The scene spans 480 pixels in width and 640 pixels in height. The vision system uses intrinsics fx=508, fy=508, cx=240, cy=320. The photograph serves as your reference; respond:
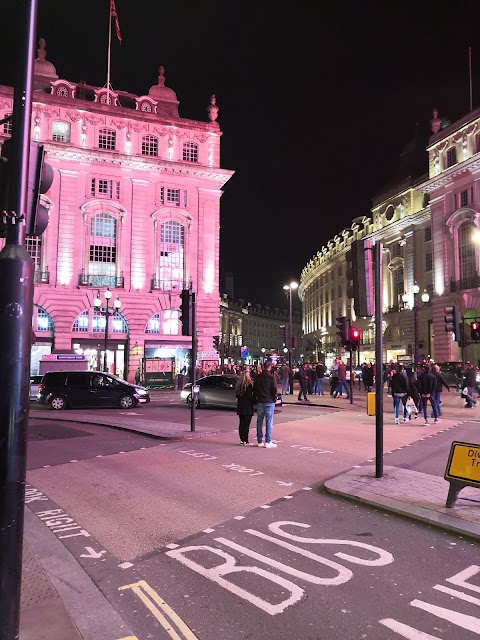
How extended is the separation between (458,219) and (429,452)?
39448mm

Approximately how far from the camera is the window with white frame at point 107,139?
1729 inches

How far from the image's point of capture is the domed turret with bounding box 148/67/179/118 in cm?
5012

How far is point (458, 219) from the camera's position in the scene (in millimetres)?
45531

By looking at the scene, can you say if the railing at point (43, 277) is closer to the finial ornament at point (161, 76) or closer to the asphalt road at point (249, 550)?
the finial ornament at point (161, 76)

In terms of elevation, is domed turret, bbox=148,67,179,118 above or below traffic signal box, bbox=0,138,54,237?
above

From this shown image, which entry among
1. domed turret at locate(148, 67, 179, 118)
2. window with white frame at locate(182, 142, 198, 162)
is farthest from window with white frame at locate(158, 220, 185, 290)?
domed turret at locate(148, 67, 179, 118)

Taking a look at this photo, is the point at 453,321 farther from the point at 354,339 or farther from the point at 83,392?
the point at 83,392

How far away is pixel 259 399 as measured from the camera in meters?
11.6

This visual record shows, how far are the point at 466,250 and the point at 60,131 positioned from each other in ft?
120

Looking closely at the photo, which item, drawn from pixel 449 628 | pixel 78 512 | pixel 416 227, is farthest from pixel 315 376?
pixel 416 227

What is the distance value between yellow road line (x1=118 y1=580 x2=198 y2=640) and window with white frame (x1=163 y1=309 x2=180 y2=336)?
40216 millimetres

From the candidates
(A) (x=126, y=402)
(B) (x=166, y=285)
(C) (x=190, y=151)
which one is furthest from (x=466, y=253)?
(A) (x=126, y=402)

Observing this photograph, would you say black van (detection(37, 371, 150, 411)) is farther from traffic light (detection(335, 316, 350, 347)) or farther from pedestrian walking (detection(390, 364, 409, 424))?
pedestrian walking (detection(390, 364, 409, 424))

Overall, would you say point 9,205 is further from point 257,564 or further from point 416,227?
point 416,227
